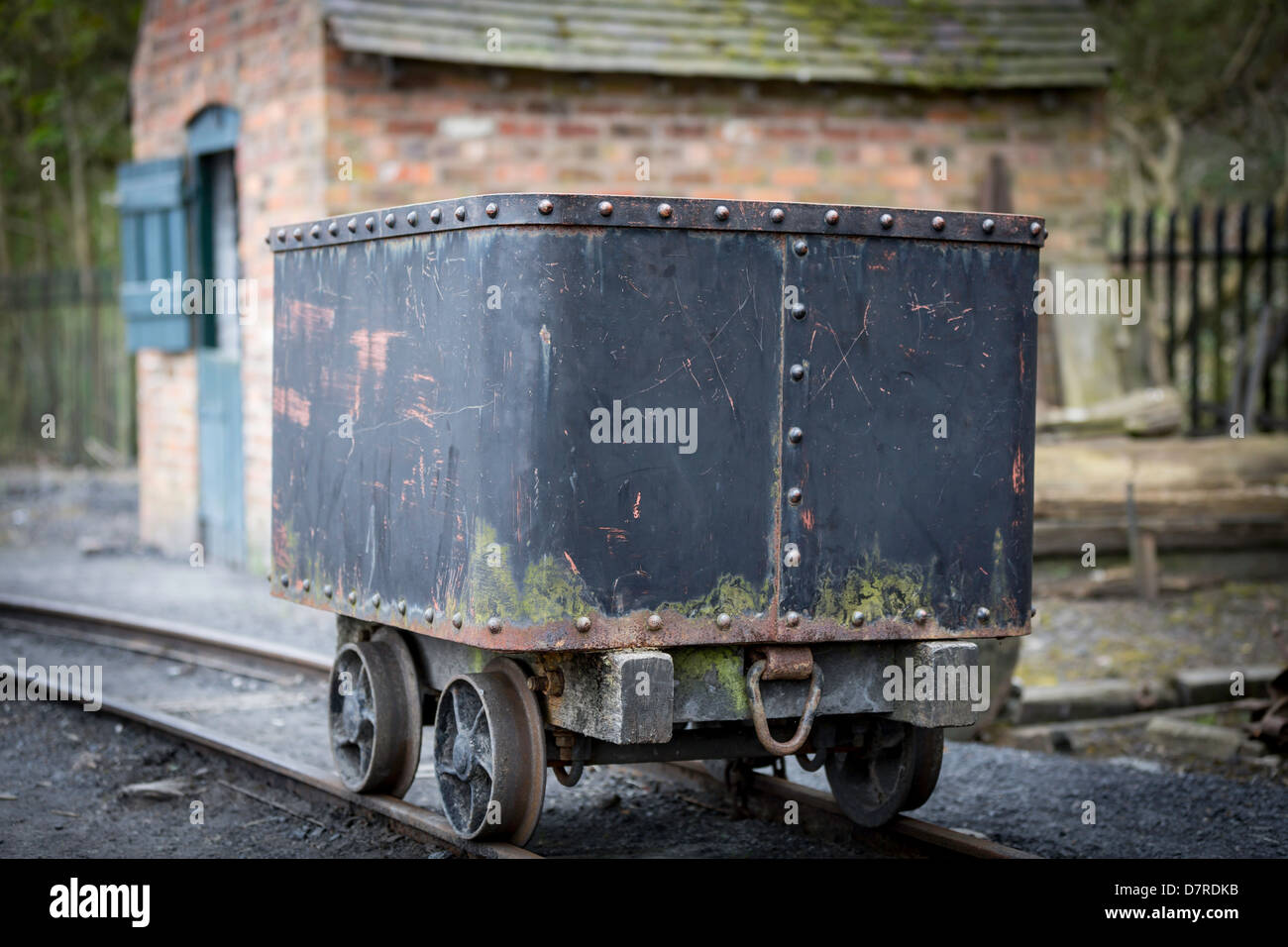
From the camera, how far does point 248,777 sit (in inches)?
234

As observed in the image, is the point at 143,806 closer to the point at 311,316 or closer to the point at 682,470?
the point at 311,316

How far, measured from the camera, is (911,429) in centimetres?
428

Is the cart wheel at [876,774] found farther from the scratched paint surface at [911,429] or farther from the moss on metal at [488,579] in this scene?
the moss on metal at [488,579]

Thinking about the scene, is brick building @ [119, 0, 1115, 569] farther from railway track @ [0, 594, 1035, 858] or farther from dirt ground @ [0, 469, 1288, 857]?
dirt ground @ [0, 469, 1288, 857]

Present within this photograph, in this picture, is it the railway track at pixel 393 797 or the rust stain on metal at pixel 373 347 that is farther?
the railway track at pixel 393 797

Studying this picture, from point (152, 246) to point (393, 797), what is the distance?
8761mm

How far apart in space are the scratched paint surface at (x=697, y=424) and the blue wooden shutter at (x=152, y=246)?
8400mm

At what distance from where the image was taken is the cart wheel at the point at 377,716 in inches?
200

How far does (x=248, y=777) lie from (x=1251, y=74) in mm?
15698

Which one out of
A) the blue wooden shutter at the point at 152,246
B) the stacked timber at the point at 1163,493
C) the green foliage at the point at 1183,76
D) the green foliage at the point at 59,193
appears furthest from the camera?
the green foliage at the point at 59,193

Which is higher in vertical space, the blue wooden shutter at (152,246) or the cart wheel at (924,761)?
the blue wooden shutter at (152,246)

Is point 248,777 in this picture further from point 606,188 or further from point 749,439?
point 606,188

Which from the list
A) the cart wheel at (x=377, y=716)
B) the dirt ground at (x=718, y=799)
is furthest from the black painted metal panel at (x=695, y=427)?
the dirt ground at (x=718, y=799)
